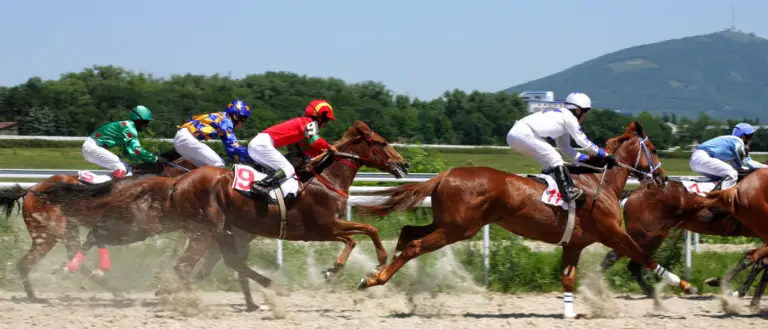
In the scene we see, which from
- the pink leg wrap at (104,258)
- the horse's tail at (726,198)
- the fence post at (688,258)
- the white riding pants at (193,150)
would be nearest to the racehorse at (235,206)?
the pink leg wrap at (104,258)

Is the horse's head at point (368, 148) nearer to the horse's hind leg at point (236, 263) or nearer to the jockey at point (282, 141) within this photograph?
the jockey at point (282, 141)

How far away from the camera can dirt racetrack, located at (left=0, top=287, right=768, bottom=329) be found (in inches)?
234

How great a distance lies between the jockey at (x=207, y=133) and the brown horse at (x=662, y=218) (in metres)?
3.52

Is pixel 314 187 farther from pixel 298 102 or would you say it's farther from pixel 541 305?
pixel 298 102

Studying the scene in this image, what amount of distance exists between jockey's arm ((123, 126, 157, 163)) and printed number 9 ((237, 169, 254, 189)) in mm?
1486

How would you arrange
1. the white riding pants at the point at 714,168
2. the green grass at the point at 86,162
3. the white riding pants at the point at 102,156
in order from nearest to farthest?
the white riding pants at the point at 102,156, the white riding pants at the point at 714,168, the green grass at the point at 86,162

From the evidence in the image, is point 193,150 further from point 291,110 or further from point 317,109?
point 291,110

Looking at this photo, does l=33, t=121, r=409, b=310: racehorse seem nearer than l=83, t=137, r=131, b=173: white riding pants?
Yes

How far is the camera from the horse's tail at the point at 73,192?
725 cm

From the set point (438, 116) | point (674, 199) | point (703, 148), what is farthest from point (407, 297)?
point (438, 116)

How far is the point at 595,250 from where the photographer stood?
28.0 ft

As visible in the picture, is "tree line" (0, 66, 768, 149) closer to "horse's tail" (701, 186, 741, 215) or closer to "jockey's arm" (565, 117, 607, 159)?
"horse's tail" (701, 186, 741, 215)

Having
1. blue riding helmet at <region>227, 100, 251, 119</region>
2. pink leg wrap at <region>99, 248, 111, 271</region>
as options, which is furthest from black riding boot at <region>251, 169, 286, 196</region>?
pink leg wrap at <region>99, 248, 111, 271</region>

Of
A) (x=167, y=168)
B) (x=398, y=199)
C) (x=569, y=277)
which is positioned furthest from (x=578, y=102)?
(x=167, y=168)
